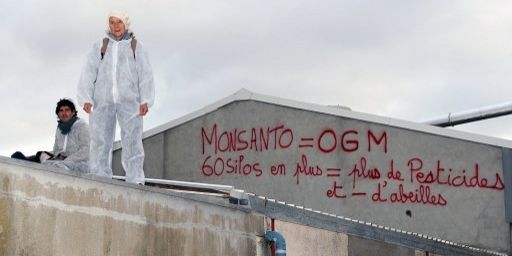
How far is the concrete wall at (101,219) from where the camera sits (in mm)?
6805

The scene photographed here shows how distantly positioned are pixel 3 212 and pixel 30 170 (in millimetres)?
467

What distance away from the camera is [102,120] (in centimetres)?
933

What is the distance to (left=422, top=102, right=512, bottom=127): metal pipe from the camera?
24.8 metres

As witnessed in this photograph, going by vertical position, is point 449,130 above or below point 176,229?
above

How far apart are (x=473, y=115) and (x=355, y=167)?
6348mm

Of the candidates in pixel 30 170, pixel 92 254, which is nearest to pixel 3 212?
pixel 30 170

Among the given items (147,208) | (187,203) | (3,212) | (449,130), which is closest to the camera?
(3,212)

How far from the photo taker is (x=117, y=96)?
9.29m

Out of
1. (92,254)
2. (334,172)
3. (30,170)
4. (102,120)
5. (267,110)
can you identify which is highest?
(267,110)

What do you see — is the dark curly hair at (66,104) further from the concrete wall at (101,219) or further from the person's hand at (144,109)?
the concrete wall at (101,219)

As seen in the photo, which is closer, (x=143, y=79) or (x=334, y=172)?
(x=143, y=79)

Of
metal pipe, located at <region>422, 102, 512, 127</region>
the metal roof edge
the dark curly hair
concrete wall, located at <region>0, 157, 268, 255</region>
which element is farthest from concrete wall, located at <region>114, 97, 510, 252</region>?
the dark curly hair

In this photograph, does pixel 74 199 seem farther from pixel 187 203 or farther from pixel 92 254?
pixel 187 203

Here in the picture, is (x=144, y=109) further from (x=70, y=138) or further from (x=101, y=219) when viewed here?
(x=101, y=219)
